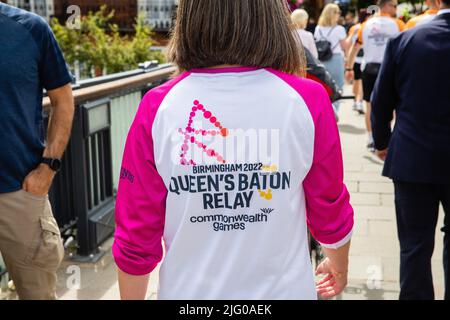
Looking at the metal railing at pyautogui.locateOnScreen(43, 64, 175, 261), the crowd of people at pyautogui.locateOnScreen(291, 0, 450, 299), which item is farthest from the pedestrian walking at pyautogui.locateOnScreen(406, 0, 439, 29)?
the metal railing at pyautogui.locateOnScreen(43, 64, 175, 261)

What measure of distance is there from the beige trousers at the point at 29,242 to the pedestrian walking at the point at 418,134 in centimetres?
177

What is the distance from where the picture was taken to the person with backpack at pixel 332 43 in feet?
30.5

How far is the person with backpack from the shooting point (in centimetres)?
930

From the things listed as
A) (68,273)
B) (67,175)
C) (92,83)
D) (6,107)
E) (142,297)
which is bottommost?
(68,273)

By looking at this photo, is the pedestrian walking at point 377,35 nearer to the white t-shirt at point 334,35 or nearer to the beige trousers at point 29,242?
the white t-shirt at point 334,35

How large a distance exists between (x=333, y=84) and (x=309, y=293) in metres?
2.24

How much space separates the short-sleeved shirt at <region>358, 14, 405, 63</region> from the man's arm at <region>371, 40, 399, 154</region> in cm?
452

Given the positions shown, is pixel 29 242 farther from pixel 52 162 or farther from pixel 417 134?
pixel 417 134

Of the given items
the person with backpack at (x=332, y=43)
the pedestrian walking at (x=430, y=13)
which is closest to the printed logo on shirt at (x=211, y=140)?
the pedestrian walking at (x=430, y=13)

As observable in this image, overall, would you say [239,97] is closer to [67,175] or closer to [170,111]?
[170,111]

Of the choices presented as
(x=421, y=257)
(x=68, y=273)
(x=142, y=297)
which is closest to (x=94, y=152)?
(x=68, y=273)

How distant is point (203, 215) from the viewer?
5.82ft

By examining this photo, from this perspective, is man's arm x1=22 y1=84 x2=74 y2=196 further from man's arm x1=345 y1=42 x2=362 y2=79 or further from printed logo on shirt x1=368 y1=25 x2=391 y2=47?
man's arm x1=345 y1=42 x2=362 y2=79

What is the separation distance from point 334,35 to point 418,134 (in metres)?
6.67
